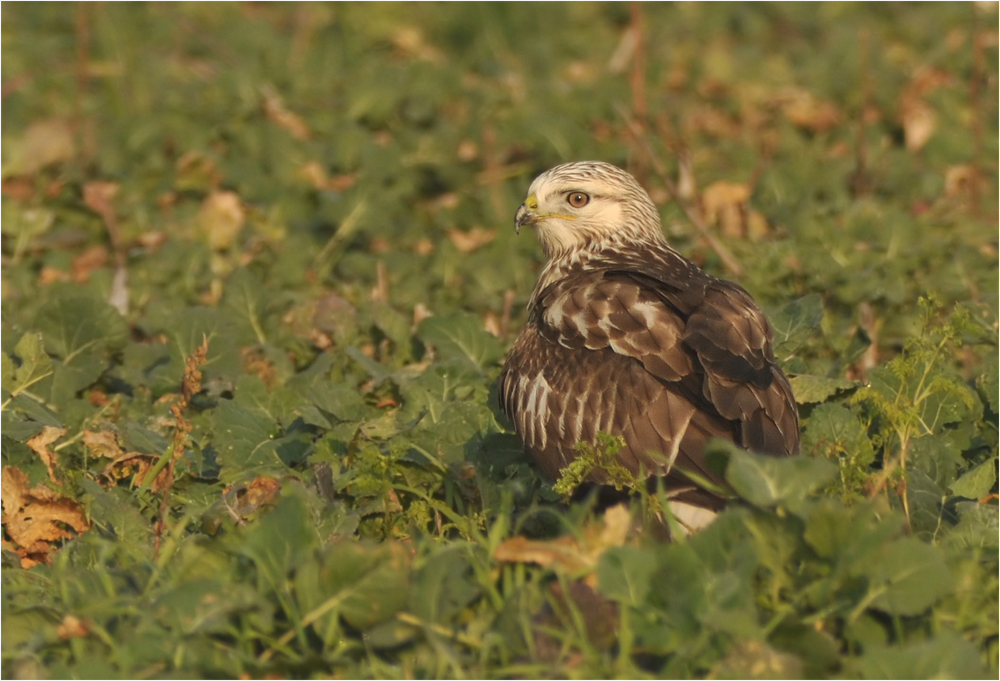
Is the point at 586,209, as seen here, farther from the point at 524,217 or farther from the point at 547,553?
the point at 547,553

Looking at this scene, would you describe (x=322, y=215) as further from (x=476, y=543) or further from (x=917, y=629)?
(x=917, y=629)

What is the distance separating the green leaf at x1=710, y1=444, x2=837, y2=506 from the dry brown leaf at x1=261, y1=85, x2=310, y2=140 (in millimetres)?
6598

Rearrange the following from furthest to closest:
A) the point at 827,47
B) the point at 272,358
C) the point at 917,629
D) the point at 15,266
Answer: the point at 827,47
the point at 15,266
the point at 272,358
the point at 917,629

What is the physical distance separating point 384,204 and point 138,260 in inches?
60.6

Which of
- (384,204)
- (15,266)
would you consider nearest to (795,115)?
(384,204)

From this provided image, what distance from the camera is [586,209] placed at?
6.54 metres

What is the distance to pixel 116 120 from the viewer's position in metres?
10.8

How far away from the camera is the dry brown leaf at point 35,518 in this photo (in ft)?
17.9

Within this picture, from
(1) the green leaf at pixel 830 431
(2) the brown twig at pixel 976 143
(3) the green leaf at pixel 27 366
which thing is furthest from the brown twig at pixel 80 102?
(1) the green leaf at pixel 830 431

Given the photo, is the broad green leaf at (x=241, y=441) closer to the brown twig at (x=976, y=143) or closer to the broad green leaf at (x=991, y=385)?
the broad green leaf at (x=991, y=385)

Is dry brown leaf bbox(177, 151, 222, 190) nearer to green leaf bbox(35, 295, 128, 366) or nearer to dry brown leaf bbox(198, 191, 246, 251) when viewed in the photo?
dry brown leaf bbox(198, 191, 246, 251)

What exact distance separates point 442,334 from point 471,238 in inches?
99.7

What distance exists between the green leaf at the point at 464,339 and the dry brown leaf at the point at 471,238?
2.28 m

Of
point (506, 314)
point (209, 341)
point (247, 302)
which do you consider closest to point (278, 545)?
point (209, 341)
